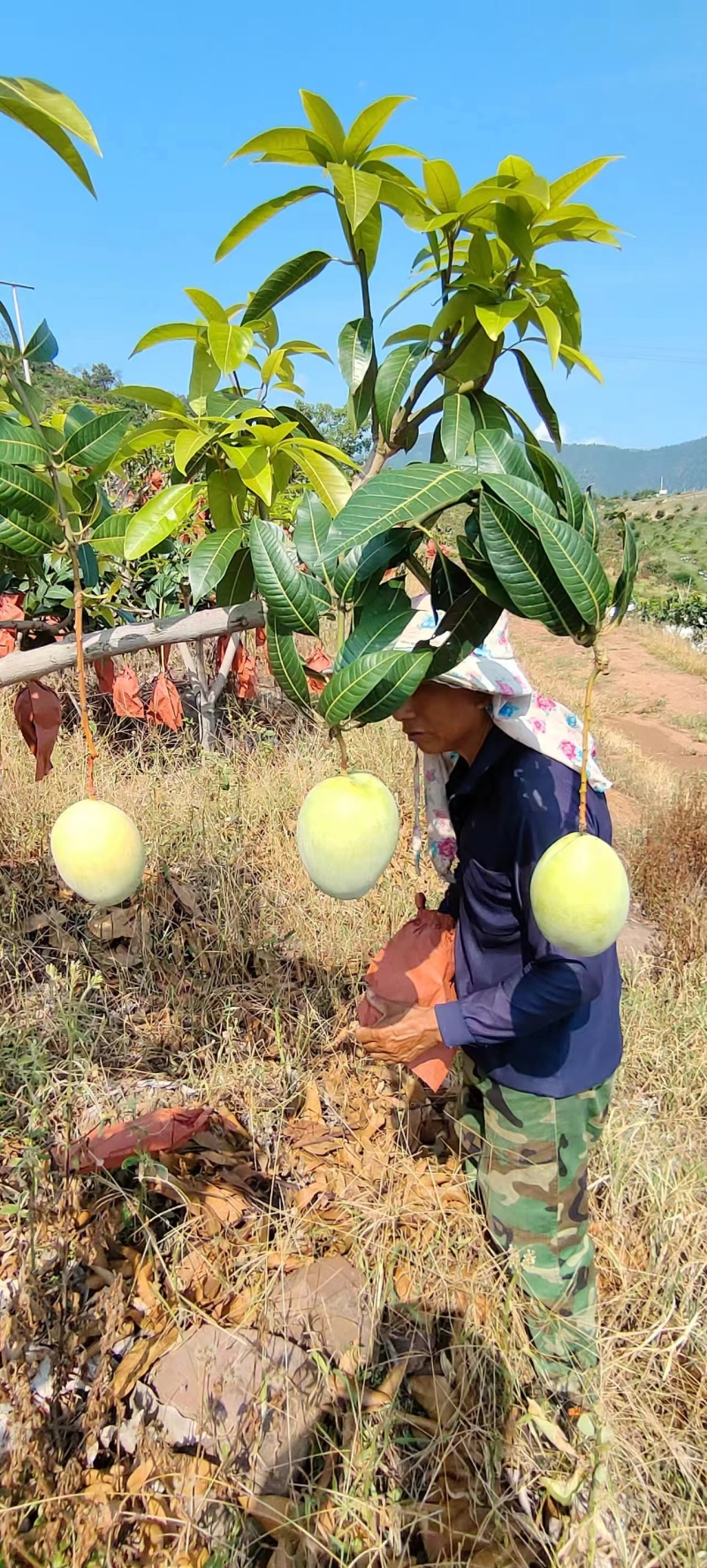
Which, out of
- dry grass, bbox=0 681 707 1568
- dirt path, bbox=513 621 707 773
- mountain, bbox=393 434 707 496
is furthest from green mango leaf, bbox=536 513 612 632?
mountain, bbox=393 434 707 496

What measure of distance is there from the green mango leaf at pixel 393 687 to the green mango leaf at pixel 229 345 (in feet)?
1.63

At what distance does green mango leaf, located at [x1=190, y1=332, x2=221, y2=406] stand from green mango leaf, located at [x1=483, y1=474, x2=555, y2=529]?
0.52 meters

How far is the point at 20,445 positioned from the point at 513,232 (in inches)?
21.8

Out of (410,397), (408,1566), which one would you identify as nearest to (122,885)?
(410,397)

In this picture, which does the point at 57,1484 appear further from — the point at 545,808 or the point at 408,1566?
the point at 545,808

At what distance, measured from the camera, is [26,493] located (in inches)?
32.8

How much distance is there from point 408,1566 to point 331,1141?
0.90 m

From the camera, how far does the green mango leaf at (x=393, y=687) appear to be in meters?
0.71

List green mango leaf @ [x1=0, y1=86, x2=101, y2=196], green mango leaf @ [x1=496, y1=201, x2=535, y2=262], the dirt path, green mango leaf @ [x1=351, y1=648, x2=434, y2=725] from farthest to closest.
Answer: the dirt path
green mango leaf @ [x1=496, y1=201, x2=535, y2=262]
green mango leaf @ [x1=351, y1=648, x2=434, y2=725]
green mango leaf @ [x1=0, y1=86, x2=101, y2=196]

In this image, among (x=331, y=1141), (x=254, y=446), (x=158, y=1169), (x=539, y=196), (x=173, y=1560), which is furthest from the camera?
(x=331, y=1141)

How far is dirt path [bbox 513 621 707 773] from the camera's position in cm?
764

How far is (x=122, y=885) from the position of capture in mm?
944

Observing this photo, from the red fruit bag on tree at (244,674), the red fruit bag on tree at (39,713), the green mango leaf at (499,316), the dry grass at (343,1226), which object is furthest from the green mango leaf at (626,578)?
the red fruit bag on tree at (244,674)

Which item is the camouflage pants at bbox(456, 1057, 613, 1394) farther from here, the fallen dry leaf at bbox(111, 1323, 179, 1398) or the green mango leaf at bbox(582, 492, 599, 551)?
the green mango leaf at bbox(582, 492, 599, 551)
